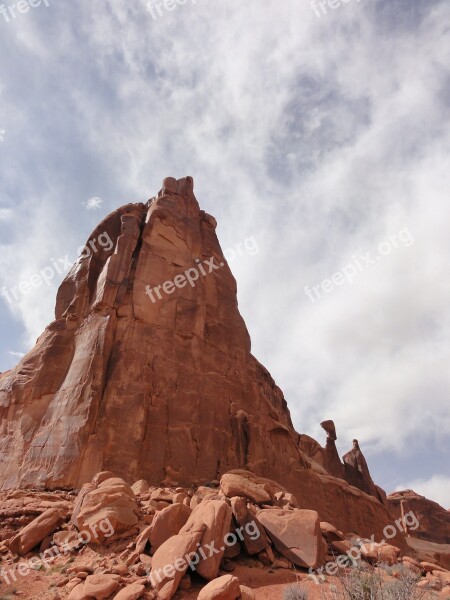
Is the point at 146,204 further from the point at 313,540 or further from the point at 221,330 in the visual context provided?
the point at 313,540

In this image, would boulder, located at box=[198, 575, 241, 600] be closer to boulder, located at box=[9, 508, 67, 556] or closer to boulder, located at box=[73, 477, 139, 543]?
boulder, located at box=[73, 477, 139, 543]

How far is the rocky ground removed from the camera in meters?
9.28

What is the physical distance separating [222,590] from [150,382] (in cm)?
1345

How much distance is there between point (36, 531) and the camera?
12.5 m

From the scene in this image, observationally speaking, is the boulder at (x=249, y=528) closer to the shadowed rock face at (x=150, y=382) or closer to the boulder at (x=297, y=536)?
the boulder at (x=297, y=536)

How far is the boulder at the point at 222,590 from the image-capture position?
8.28 m

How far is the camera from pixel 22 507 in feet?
47.7

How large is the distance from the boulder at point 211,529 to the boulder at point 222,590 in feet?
3.63

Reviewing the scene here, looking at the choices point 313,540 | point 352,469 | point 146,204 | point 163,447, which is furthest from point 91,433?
point 352,469

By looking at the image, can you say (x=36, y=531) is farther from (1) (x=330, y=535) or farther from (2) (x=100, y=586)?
(1) (x=330, y=535)

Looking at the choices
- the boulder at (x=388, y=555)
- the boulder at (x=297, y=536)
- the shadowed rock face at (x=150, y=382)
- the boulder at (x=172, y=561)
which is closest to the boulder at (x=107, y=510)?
the boulder at (x=172, y=561)

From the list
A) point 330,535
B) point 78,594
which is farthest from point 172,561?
point 330,535

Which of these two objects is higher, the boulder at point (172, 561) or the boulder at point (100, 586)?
the boulder at point (172, 561)

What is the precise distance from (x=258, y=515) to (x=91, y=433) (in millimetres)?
9004
